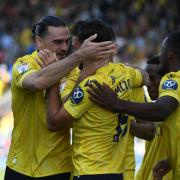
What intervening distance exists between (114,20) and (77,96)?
53.1ft

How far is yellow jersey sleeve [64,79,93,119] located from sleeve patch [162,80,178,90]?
581 mm

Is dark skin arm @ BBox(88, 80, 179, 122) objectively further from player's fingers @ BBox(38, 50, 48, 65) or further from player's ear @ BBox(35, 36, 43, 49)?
player's ear @ BBox(35, 36, 43, 49)

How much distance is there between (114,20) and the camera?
2083 cm

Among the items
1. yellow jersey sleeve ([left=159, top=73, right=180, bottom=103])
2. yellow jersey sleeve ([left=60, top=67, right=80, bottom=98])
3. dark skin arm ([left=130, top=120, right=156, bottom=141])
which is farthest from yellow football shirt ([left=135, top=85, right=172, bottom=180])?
yellow jersey sleeve ([left=60, top=67, right=80, bottom=98])

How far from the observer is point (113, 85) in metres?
4.93

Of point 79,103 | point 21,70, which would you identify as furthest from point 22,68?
point 79,103

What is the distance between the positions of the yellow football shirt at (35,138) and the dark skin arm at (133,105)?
618 mm

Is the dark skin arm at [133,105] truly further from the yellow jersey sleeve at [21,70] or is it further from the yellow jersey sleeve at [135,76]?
the yellow jersey sleeve at [21,70]

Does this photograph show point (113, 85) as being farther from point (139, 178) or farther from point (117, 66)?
point (139, 178)

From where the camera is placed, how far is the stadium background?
19109mm

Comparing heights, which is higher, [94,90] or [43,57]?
[43,57]

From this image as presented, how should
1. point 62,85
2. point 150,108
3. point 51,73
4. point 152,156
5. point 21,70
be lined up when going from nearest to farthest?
point 150,108
point 51,73
point 62,85
point 21,70
point 152,156

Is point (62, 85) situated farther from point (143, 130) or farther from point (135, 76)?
point (143, 130)

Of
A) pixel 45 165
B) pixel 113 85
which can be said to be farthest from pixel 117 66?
pixel 45 165
